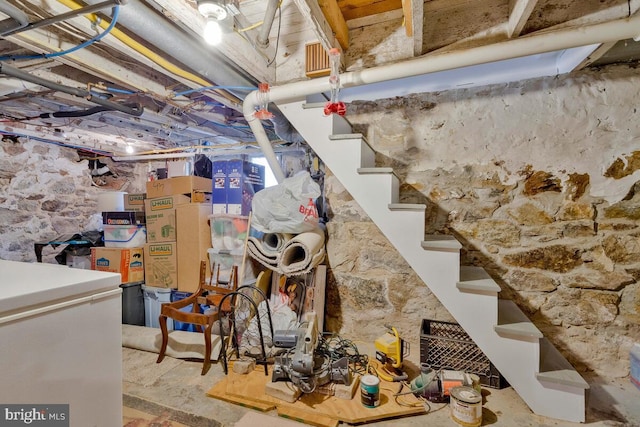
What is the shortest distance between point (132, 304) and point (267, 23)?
290 centimetres

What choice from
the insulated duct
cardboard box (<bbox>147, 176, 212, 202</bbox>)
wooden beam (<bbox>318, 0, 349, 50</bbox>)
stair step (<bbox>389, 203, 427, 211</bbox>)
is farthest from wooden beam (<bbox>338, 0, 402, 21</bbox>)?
cardboard box (<bbox>147, 176, 212, 202</bbox>)

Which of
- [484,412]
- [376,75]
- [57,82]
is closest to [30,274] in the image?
[57,82]

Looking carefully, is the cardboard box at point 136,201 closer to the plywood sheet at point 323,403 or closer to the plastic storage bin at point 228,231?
the plastic storage bin at point 228,231

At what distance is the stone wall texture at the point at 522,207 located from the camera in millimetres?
1870

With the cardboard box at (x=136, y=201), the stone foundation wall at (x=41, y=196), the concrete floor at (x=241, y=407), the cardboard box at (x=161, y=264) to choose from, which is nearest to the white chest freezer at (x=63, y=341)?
the concrete floor at (x=241, y=407)

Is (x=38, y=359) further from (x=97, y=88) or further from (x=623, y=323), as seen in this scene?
(x=623, y=323)

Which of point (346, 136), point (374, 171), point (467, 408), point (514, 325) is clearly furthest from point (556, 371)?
point (346, 136)

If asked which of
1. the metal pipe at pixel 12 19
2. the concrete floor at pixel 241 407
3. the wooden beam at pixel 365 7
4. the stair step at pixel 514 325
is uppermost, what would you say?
the wooden beam at pixel 365 7

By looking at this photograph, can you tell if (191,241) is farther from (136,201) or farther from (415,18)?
(415,18)

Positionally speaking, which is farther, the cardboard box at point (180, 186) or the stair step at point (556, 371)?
the cardboard box at point (180, 186)

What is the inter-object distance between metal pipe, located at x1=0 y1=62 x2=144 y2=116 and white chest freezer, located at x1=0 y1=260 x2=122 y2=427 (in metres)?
1.39

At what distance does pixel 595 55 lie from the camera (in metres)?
1.69

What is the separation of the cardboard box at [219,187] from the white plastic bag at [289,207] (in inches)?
21.8

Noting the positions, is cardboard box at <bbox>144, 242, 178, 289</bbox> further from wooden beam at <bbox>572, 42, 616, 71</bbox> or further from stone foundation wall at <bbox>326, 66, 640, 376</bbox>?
wooden beam at <bbox>572, 42, 616, 71</bbox>
